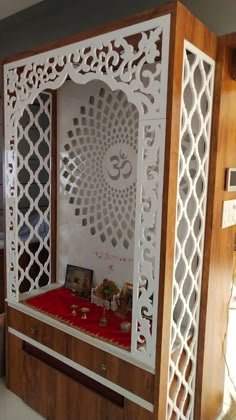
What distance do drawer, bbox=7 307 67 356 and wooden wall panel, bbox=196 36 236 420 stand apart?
782 millimetres

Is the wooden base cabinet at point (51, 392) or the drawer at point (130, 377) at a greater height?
the drawer at point (130, 377)

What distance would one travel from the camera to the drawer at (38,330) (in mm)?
1820

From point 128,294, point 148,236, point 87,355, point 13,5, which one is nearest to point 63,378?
point 87,355

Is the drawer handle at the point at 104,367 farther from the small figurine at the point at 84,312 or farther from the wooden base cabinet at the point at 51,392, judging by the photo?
the small figurine at the point at 84,312

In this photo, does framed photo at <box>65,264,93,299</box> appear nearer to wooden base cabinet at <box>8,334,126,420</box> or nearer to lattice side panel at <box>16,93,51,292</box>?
lattice side panel at <box>16,93,51,292</box>

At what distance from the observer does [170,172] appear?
130 centimetres

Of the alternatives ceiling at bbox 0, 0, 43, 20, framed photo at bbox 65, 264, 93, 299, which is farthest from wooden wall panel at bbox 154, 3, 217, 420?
ceiling at bbox 0, 0, 43, 20

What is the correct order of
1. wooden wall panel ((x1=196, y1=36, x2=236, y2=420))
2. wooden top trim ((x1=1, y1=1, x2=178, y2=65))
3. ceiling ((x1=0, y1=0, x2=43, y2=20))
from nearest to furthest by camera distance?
1. wooden top trim ((x1=1, y1=1, x2=178, y2=65))
2. wooden wall panel ((x1=196, y1=36, x2=236, y2=420))
3. ceiling ((x1=0, y1=0, x2=43, y2=20))

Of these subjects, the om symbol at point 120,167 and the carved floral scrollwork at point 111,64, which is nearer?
the carved floral scrollwork at point 111,64

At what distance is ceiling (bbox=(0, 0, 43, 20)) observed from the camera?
7.68 ft

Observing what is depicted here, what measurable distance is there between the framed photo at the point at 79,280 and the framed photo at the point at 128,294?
1.03 ft

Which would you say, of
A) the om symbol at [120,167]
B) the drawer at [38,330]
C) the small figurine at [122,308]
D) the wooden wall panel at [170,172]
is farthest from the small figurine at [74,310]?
the om symbol at [120,167]

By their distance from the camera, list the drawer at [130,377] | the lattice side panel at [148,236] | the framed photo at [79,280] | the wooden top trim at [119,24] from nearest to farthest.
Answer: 1. the wooden top trim at [119,24]
2. the lattice side panel at [148,236]
3. the drawer at [130,377]
4. the framed photo at [79,280]

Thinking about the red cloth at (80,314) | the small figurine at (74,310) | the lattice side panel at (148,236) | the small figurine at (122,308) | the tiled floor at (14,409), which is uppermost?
the lattice side panel at (148,236)
